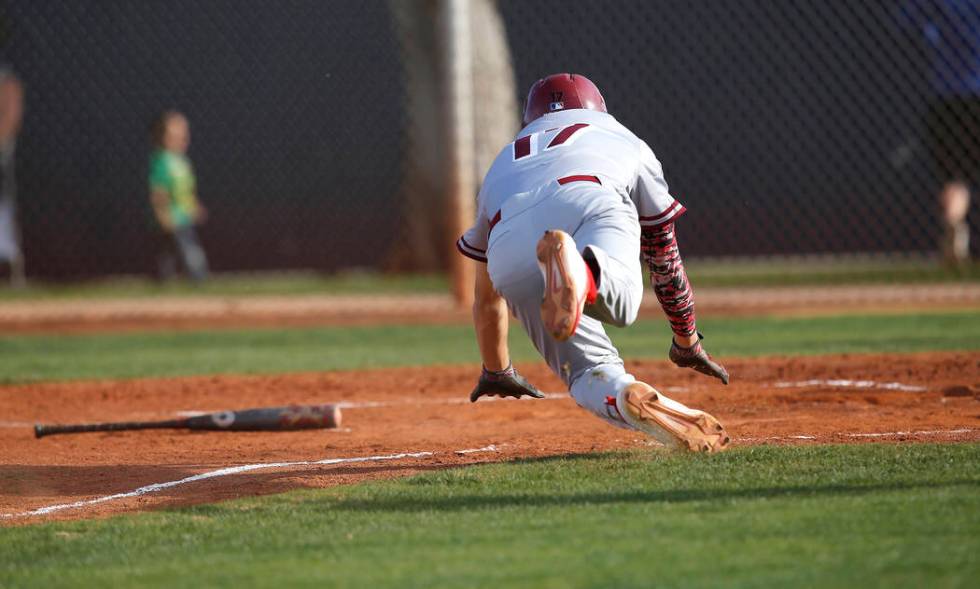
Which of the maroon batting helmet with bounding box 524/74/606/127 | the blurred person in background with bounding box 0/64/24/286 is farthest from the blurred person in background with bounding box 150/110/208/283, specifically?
the maroon batting helmet with bounding box 524/74/606/127

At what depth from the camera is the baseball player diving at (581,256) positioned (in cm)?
428

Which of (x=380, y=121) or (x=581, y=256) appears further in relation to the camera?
(x=380, y=121)

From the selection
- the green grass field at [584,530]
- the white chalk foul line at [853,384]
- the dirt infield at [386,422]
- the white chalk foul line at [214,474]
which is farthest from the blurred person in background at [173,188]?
the green grass field at [584,530]

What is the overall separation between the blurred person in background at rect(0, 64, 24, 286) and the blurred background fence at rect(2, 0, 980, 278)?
116 centimetres

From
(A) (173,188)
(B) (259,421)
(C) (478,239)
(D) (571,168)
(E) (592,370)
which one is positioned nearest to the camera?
(E) (592,370)

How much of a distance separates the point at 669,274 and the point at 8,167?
1357 centimetres

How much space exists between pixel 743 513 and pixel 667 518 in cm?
22

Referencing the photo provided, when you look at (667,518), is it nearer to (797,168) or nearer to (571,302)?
(571,302)

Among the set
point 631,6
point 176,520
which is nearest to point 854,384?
point 176,520

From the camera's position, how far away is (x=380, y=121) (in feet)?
60.2

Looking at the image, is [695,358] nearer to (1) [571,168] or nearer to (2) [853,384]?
(1) [571,168]

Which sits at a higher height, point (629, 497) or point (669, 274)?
point (669, 274)

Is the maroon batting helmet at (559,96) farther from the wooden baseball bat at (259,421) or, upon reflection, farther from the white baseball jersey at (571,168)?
the wooden baseball bat at (259,421)

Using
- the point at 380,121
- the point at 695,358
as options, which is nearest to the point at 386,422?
the point at 695,358
